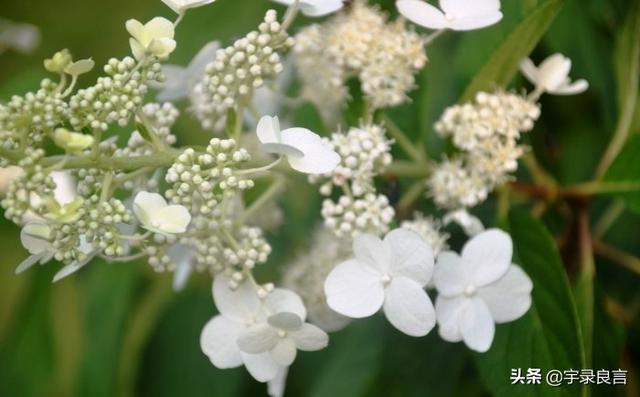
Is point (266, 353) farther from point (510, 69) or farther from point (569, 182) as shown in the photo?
point (569, 182)

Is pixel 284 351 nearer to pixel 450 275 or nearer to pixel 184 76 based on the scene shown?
pixel 450 275

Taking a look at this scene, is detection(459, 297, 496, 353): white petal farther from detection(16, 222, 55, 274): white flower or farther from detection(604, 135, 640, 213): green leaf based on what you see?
detection(16, 222, 55, 274): white flower

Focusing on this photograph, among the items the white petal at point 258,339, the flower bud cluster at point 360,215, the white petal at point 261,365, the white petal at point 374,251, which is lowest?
the white petal at point 261,365

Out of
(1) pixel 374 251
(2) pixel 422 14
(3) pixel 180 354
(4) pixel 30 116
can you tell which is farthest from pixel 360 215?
(3) pixel 180 354

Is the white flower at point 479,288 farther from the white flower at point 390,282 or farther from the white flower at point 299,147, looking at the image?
the white flower at point 299,147

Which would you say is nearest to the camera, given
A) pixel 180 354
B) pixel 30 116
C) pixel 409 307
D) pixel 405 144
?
pixel 30 116

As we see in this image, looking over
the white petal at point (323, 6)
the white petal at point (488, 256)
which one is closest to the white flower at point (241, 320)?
the white petal at point (488, 256)

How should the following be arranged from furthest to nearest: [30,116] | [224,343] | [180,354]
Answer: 1. [180,354]
2. [224,343]
3. [30,116]
